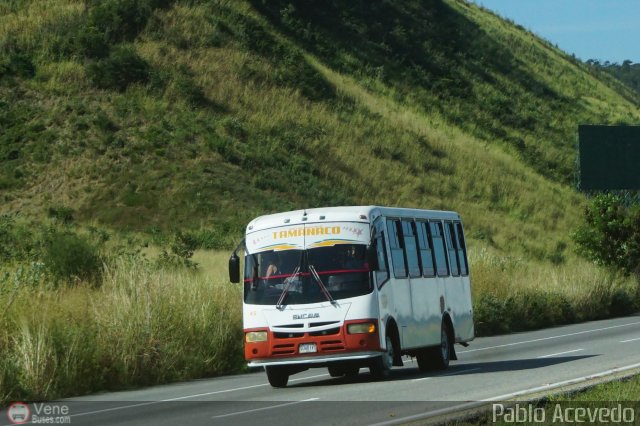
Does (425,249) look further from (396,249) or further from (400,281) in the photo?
(400,281)

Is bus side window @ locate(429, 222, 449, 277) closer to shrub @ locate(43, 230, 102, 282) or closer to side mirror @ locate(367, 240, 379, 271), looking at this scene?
side mirror @ locate(367, 240, 379, 271)

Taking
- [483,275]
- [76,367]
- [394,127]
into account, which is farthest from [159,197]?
[76,367]

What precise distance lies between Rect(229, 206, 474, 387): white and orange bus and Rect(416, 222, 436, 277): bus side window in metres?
0.56

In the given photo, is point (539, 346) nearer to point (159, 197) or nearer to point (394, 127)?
point (159, 197)

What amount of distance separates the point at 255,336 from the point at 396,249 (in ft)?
9.64

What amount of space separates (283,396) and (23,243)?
1315 inches

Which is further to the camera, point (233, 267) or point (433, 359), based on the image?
point (433, 359)

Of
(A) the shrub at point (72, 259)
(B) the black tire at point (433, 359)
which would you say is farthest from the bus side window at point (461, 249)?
(A) the shrub at point (72, 259)

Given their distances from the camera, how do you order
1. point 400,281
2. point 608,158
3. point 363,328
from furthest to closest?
1. point 608,158
2. point 400,281
3. point 363,328

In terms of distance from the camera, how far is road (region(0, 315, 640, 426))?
47.3 feet

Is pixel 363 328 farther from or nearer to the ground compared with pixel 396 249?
nearer to the ground

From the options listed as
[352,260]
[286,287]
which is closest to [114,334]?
[286,287]

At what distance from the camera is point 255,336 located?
1903 centimetres

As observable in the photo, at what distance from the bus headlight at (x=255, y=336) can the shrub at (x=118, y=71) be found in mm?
51192
